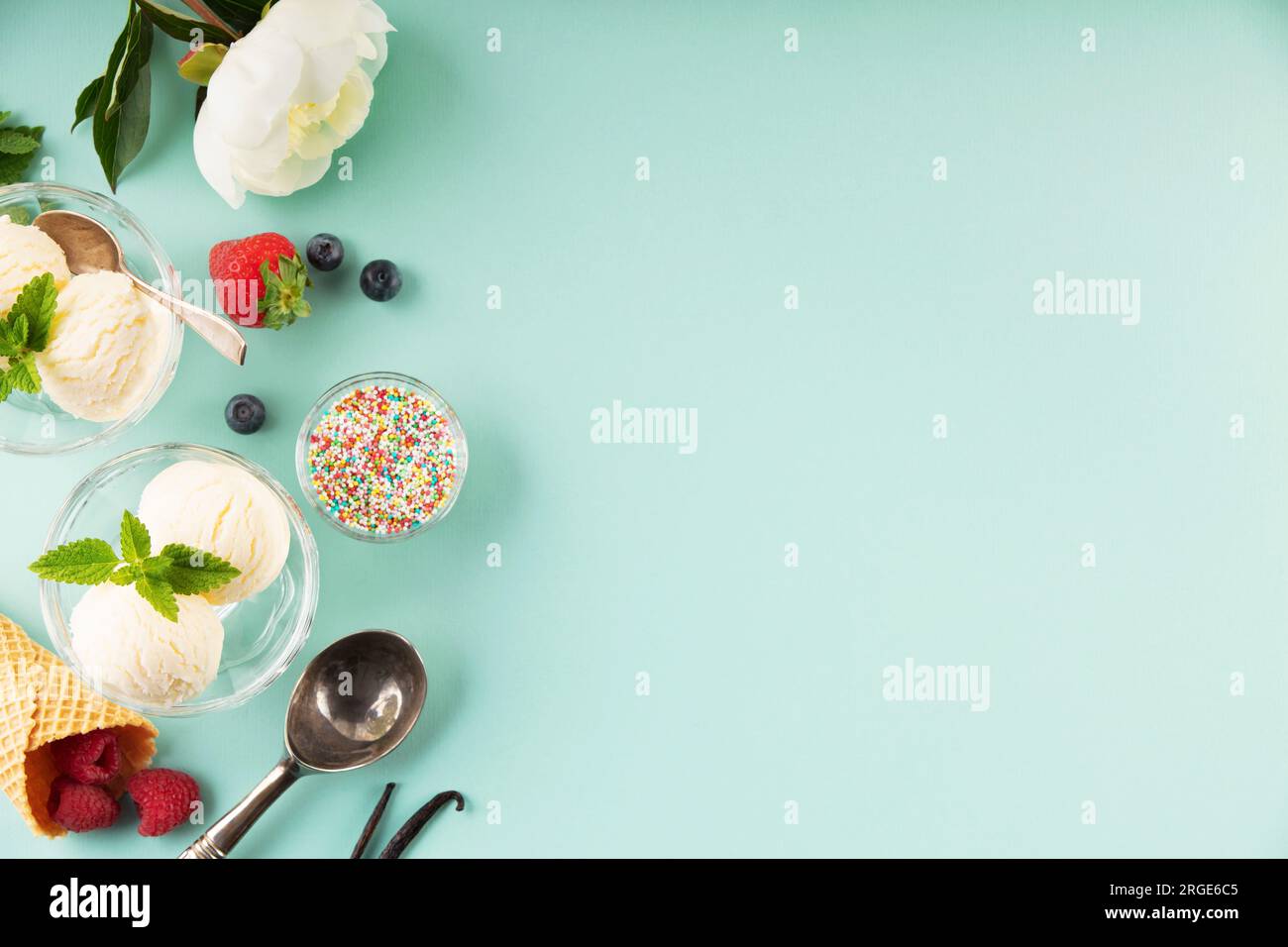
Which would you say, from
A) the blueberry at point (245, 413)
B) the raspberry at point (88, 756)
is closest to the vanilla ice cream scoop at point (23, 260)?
the blueberry at point (245, 413)

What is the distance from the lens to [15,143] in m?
1.41

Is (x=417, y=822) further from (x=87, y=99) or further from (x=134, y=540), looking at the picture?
(x=87, y=99)

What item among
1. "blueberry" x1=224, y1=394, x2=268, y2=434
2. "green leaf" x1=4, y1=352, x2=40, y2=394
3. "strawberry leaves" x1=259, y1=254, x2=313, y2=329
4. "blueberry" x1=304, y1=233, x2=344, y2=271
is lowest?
"blueberry" x1=224, y1=394, x2=268, y2=434

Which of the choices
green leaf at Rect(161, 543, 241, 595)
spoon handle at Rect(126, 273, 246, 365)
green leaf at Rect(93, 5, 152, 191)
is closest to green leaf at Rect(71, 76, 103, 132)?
green leaf at Rect(93, 5, 152, 191)

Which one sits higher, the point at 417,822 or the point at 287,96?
the point at 287,96

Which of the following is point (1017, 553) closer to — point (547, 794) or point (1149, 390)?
point (1149, 390)

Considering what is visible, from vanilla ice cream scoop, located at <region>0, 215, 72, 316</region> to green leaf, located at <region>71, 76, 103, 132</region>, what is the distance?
205mm

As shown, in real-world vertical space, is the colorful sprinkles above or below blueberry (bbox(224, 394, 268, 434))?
below

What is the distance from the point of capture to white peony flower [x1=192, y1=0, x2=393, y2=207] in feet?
4.19

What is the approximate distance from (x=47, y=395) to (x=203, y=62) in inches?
20.2

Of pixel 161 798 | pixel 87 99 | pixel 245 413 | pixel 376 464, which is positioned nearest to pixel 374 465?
pixel 376 464

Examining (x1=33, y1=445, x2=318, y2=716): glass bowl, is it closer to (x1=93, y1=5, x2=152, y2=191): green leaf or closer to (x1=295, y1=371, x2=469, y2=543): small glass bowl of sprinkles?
(x1=295, y1=371, x2=469, y2=543): small glass bowl of sprinkles

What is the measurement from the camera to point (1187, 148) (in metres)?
1.57

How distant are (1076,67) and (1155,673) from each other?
3.21ft
